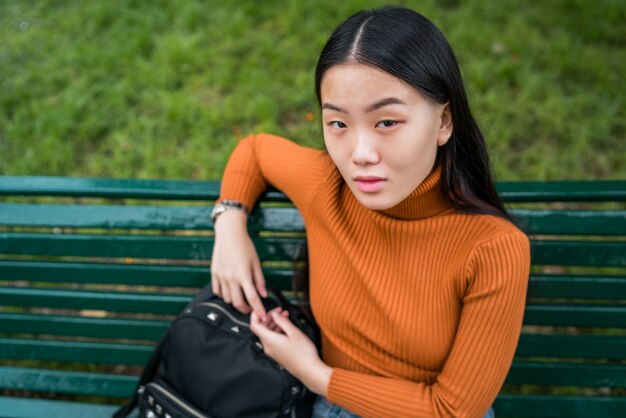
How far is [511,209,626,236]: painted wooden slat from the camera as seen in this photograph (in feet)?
6.15

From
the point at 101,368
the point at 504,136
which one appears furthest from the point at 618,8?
the point at 101,368

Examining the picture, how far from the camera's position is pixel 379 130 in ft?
4.56

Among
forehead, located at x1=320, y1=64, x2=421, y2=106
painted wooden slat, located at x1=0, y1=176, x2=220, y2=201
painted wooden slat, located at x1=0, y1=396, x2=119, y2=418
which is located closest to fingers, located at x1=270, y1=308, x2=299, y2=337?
painted wooden slat, located at x1=0, y1=176, x2=220, y2=201

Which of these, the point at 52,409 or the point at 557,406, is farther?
the point at 52,409

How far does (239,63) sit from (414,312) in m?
2.62

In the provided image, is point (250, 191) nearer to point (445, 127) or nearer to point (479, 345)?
point (445, 127)

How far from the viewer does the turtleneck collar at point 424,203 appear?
5.00 ft

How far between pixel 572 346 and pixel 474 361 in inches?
29.6

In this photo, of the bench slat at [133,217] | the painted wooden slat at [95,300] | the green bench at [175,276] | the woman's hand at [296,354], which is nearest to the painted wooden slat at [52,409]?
the green bench at [175,276]

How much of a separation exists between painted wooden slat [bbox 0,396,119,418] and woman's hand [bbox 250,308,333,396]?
0.94 metres

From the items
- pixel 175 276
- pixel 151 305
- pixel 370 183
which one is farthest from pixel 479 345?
pixel 151 305

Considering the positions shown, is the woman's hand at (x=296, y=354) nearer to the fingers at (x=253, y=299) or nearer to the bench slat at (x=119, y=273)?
the fingers at (x=253, y=299)

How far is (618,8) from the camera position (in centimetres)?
390

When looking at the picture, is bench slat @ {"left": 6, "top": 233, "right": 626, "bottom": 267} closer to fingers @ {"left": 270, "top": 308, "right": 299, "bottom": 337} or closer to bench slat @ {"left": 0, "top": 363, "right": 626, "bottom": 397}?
fingers @ {"left": 270, "top": 308, "right": 299, "bottom": 337}
